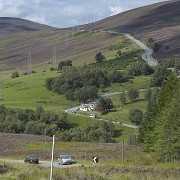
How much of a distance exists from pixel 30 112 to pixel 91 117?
16615mm

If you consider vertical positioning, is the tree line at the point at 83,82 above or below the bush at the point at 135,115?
above

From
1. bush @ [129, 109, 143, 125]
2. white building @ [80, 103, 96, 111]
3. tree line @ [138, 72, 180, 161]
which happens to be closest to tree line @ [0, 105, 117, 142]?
bush @ [129, 109, 143, 125]

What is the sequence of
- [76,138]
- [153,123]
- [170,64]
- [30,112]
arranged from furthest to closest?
[170,64] → [30,112] → [76,138] → [153,123]

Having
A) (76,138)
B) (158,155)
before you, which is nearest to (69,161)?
(158,155)

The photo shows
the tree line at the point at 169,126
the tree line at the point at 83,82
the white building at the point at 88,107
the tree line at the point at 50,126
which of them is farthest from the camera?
the tree line at the point at 83,82

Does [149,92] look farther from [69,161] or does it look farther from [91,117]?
[69,161]

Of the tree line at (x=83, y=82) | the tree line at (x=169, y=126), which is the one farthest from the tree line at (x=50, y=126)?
the tree line at (x=169, y=126)

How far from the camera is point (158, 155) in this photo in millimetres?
52281

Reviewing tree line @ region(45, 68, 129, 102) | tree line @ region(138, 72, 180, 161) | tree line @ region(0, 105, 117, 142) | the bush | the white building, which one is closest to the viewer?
tree line @ region(138, 72, 180, 161)

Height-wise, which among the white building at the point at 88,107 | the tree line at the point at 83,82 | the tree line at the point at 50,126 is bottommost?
the tree line at the point at 50,126

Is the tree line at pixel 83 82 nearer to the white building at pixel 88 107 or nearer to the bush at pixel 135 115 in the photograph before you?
the white building at pixel 88 107

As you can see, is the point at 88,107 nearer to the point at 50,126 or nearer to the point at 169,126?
the point at 50,126

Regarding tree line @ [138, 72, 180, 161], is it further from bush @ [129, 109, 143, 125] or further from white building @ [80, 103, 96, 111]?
white building @ [80, 103, 96, 111]

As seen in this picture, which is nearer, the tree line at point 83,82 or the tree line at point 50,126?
the tree line at point 50,126
